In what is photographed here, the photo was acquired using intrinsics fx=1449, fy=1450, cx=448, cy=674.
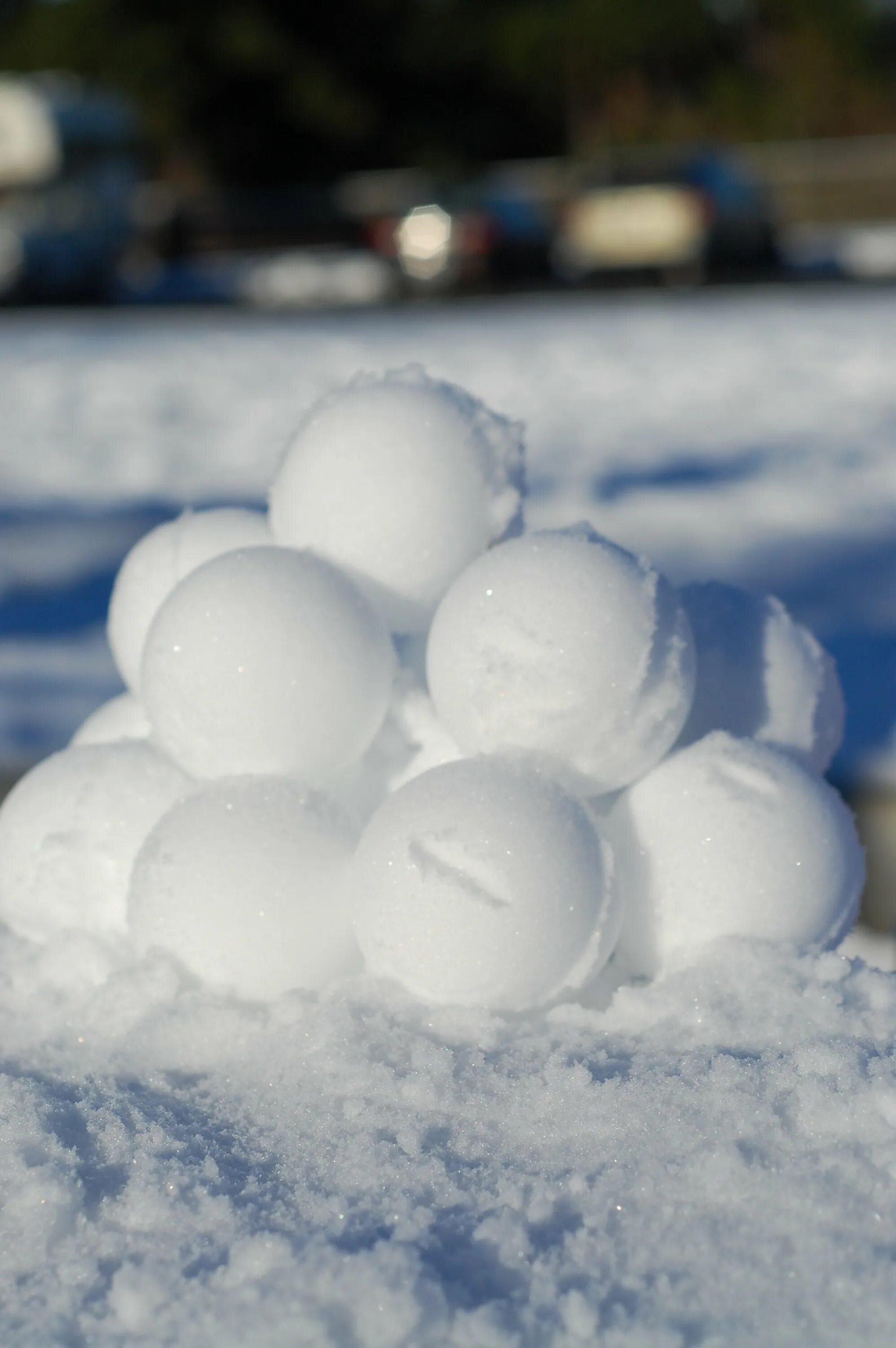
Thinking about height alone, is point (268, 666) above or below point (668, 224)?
above

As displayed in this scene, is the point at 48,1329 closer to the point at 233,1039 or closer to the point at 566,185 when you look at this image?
the point at 233,1039

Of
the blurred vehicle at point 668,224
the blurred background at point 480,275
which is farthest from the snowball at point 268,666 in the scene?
the blurred vehicle at point 668,224

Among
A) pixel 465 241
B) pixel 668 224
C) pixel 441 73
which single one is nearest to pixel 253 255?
pixel 465 241

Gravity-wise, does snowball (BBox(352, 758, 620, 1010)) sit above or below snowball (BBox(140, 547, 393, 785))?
below

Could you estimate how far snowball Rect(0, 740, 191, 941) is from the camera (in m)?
2.10

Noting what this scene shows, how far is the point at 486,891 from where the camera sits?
1.77 meters

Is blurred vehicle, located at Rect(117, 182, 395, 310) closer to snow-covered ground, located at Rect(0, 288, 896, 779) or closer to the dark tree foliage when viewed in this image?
snow-covered ground, located at Rect(0, 288, 896, 779)

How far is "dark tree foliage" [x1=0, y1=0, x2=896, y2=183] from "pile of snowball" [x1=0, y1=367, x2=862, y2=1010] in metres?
27.5

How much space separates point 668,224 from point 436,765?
14510 mm

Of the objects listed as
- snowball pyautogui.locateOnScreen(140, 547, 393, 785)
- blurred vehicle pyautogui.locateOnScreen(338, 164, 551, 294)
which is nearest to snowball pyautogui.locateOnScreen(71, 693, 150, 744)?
snowball pyautogui.locateOnScreen(140, 547, 393, 785)

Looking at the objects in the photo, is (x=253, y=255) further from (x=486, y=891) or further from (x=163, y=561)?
(x=486, y=891)

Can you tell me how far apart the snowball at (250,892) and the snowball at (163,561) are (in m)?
0.42

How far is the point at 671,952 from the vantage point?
1.95 m

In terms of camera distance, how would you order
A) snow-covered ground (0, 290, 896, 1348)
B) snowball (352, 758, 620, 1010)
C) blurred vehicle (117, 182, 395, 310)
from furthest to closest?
1. blurred vehicle (117, 182, 395, 310)
2. snowball (352, 758, 620, 1010)
3. snow-covered ground (0, 290, 896, 1348)
